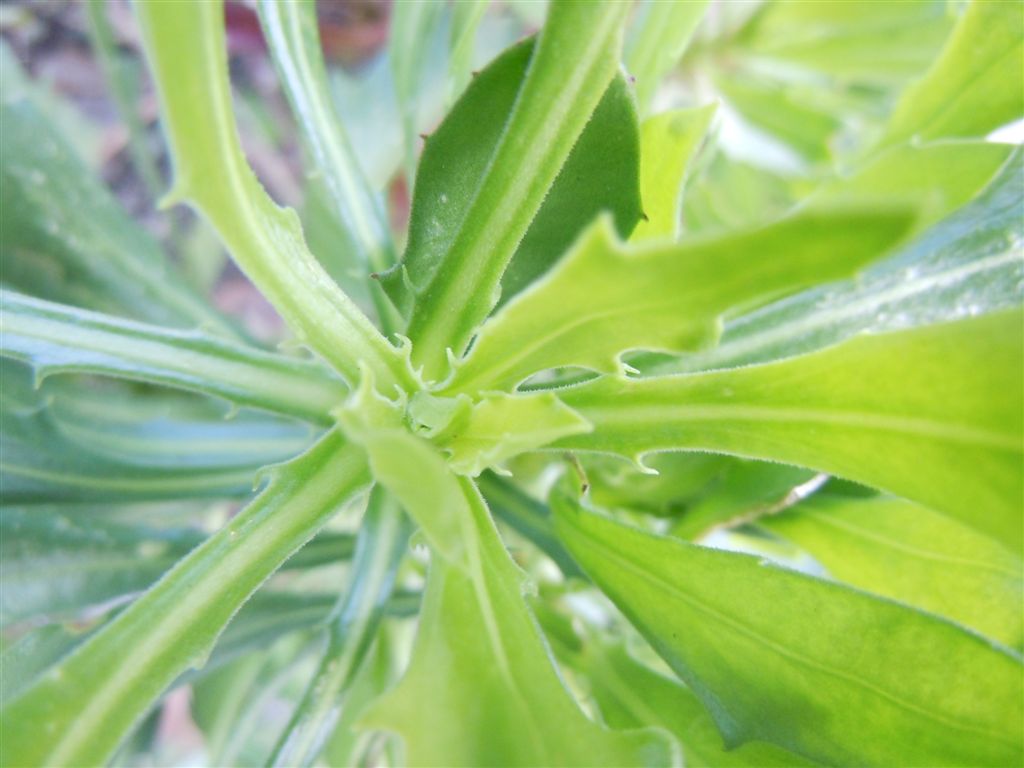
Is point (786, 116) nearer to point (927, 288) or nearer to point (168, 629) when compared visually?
point (927, 288)

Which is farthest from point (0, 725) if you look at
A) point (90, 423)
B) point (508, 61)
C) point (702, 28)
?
point (702, 28)

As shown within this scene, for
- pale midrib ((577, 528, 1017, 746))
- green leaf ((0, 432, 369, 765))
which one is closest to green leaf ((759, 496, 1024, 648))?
pale midrib ((577, 528, 1017, 746))

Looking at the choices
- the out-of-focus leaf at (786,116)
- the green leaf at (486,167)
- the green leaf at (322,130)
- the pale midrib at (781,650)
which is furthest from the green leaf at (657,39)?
the out-of-focus leaf at (786,116)

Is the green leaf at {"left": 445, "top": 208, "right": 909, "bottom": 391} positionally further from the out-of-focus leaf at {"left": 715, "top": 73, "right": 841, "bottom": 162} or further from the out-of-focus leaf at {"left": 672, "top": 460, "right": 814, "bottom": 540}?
the out-of-focus leaf at {"left": 715, "top": 73, "right": 841, "bottom": 162}

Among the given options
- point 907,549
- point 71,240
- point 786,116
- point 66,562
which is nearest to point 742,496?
point 907,549

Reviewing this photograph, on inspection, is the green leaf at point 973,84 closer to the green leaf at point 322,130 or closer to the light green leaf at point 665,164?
the light green leaf at point 665,164
